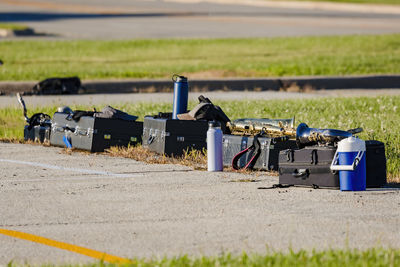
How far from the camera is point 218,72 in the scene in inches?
925

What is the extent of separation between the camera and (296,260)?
20.4ft

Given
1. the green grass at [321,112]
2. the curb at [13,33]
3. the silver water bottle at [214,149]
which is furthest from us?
the curb at [13,33]

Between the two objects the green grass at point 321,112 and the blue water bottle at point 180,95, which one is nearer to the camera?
the blue water bottle at point 180,95

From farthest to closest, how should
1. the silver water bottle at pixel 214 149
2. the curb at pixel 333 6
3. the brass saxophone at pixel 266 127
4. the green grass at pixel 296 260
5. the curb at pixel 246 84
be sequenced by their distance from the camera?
the curb at pixel 333 6 < the curb at pixel 246 84 < the brass saxophone at pixel 266 127 < the silver water bottle at pixel 214 149 < the green grass at pixel 296 260

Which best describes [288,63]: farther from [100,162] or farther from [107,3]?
[107,3]

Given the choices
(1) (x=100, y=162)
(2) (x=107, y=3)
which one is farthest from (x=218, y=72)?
(2) (x=107, y=3)

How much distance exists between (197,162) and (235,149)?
58 centimetres

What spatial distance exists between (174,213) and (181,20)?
37.8m

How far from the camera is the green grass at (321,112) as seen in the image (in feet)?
44.5

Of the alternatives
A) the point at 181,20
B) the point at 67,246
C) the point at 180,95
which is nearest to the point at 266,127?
the point at 180,95

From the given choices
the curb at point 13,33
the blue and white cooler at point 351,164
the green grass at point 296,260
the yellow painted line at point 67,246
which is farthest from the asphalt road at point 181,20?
the green grass at point 296,260

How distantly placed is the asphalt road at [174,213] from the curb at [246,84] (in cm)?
995

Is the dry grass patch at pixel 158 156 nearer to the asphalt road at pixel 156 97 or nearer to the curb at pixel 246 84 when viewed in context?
the asphalt road at pixel 156 97

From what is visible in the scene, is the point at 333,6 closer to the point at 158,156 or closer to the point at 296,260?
the point at 158,156
